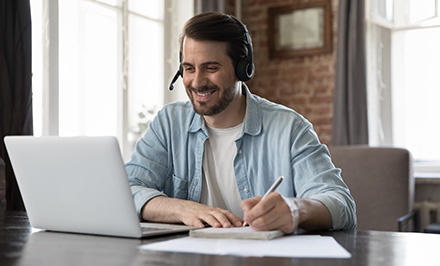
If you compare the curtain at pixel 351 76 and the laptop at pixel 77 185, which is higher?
the curtain at pixel 351 76

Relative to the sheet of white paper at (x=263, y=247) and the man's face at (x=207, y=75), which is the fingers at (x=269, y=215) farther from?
the man's face at (x=207, y=75)

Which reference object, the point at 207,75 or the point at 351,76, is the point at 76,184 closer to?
the point at 207,75

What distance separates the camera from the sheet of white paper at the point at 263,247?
3.29 feet

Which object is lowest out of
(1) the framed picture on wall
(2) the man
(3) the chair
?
(3) the chair

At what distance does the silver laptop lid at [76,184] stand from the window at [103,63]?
5.43 feet

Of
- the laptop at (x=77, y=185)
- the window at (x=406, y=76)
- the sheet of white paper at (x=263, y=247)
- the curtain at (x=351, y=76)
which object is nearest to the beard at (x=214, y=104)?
A: the laptop at (x=77, y=185)

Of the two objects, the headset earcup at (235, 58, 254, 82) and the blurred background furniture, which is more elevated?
the headset earcup at (235, 58, 254, 82)

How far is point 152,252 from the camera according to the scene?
1028 millimetres

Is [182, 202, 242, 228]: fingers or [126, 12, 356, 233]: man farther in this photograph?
[126, 12, 356, 233]: man

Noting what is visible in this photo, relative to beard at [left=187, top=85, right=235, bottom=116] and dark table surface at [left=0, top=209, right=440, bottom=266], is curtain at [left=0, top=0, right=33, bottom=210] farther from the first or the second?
dark table surface at [left=0, top=209, right=440, bottom=266]

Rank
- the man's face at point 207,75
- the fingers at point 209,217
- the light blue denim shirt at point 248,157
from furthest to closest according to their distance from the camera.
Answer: the man's face at point 207,75 → the light blue denim shirt at point 248,157 → the fingers at point 209,217

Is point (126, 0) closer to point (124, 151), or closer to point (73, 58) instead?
point (73, 58)

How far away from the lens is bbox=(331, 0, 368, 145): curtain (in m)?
3.90

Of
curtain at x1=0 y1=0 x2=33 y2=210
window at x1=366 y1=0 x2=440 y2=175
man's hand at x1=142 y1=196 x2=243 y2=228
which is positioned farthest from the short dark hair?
window at x1=366 y1=0 x2=440 y2=175
